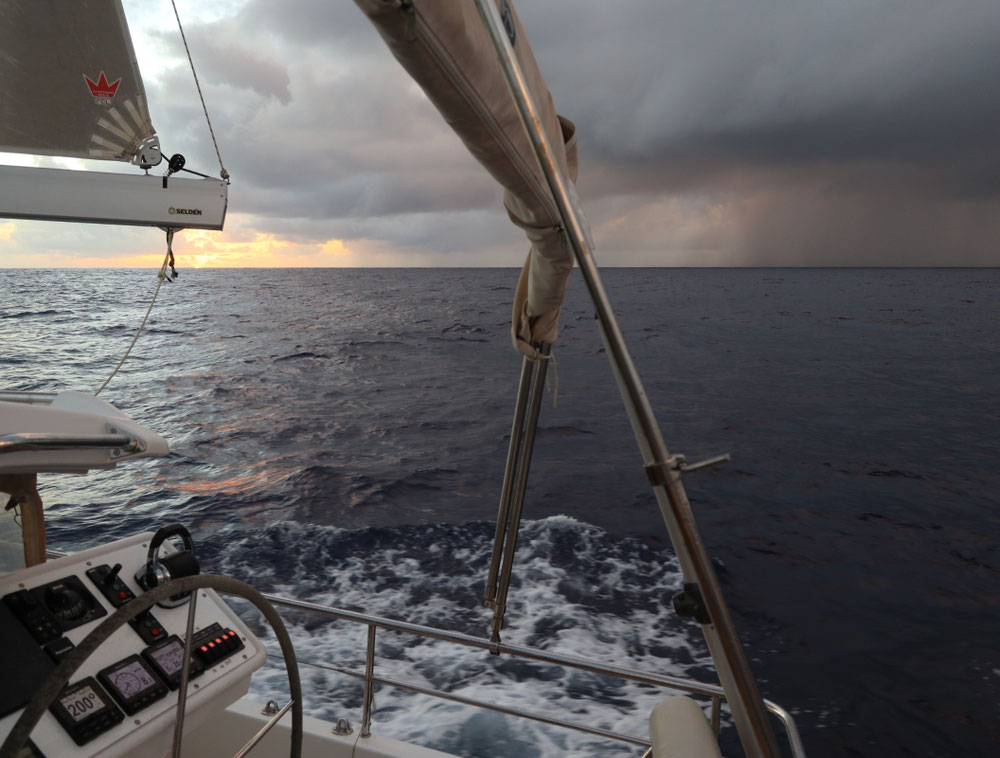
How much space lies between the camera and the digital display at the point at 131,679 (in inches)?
61.7

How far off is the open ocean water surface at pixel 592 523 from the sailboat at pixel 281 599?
9.96ft

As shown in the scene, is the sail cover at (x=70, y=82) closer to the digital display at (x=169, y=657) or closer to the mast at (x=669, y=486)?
the digital display at (x=169, y=657)

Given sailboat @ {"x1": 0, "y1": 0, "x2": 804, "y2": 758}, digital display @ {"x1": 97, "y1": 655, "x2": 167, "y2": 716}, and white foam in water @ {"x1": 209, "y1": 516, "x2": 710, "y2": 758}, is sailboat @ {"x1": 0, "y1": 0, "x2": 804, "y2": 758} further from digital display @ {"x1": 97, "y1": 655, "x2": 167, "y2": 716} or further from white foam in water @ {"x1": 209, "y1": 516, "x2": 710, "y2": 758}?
white foam in water @ {"x1": 209, "y1": 516, "x2": 710, "y2": 758}

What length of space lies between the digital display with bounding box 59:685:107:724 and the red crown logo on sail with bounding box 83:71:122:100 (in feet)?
13.0

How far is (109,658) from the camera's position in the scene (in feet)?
5.32

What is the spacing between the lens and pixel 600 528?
8.27m

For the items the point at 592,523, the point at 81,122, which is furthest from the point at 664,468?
the point at 592,523

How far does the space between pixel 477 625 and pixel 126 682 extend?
471cm

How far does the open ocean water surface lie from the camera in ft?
17.1

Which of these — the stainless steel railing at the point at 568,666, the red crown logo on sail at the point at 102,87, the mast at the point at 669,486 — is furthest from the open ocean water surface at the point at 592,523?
the red crown logo on sail at the point at 102,87

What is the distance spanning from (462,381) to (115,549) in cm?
1696

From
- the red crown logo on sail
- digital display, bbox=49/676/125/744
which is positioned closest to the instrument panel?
digital display, bbox=49/676/125/744

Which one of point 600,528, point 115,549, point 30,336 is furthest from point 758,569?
point 30,336

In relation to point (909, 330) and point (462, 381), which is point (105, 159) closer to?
point (462, 381)
